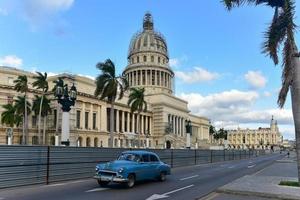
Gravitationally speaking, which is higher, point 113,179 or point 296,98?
point 296,98

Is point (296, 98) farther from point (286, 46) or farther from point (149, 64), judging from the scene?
point (149, 64)

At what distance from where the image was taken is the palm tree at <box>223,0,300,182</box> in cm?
1709

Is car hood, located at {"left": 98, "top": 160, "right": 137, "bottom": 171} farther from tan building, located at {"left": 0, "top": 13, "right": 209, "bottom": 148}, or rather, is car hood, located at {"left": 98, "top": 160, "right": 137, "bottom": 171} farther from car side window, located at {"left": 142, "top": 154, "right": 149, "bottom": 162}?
tan building, located at {"left": 0, "top": 13, "right": 209, "bottom": 148}

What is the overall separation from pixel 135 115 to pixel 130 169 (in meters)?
97.6

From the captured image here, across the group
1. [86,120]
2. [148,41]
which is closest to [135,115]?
[86,120]

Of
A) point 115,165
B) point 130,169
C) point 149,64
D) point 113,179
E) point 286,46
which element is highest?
point 149,64

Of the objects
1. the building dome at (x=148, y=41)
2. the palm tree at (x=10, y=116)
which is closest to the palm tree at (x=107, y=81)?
the palm tree at (x=10, y=116)

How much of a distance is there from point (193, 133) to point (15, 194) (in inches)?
5517

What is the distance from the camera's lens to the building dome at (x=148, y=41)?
457 feet

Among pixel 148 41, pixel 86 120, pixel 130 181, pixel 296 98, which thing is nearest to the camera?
pixel 296 98

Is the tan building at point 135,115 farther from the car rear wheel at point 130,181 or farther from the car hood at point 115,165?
the car rear wheel at point 130,181

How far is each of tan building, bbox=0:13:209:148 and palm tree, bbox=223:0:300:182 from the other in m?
64.0

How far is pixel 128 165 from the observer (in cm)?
1809

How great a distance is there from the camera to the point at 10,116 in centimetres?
7088
